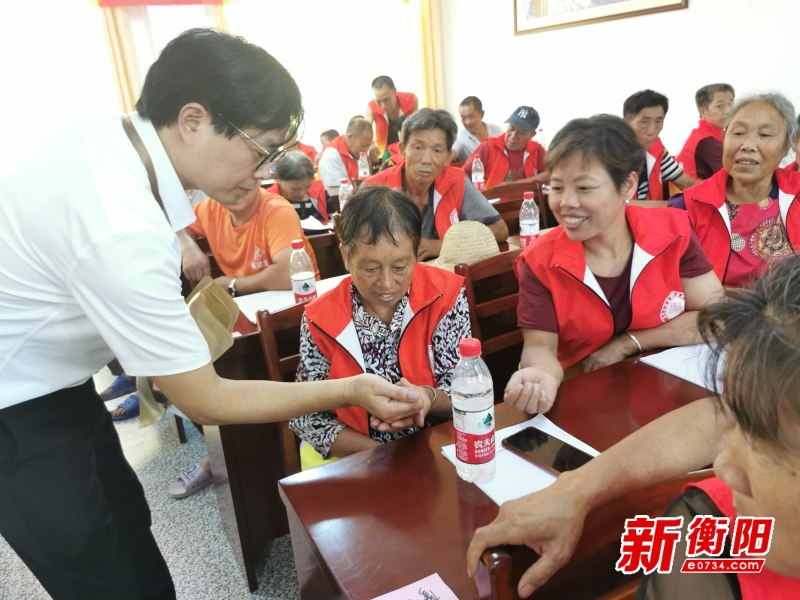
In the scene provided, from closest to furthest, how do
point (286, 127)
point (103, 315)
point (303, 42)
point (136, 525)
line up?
point (103, 315)
point (286, 127)
point (136, 525)
point (303, 42)

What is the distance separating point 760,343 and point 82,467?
117 cm

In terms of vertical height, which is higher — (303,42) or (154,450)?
(303,42)

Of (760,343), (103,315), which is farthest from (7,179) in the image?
(760,343)

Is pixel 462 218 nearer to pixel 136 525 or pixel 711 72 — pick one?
pixel 136 525

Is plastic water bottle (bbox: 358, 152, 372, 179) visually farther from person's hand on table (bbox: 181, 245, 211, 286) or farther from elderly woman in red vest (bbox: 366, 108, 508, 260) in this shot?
person's hand on table (bbox: 181, 245, 211, 286)

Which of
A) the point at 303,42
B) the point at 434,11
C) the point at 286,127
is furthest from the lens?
the point at 434,11

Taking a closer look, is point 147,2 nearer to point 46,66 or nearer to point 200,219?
point 46,66

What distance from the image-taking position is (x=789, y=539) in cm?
50

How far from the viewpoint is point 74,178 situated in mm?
899

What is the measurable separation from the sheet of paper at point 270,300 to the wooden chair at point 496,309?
0.63 m

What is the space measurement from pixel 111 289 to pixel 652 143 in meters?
3.56

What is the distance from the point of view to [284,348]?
1.59 m

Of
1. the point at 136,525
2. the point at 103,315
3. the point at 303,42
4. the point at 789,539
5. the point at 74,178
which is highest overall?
the point at 303,42

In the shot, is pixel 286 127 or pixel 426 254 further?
pixel 426 254
